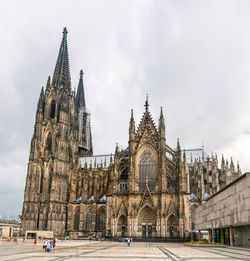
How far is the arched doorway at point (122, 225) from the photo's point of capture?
57719 mm

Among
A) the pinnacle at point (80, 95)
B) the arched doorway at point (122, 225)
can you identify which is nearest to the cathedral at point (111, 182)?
the arched doorway at point (122, 225)

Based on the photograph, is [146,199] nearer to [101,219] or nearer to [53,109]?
[101,219]

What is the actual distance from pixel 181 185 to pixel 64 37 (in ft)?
193

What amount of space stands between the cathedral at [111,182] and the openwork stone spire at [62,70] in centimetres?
30

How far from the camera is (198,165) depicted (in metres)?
69.0

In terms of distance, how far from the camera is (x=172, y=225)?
55.9 meters

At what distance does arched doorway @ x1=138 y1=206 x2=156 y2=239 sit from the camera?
56156 mm

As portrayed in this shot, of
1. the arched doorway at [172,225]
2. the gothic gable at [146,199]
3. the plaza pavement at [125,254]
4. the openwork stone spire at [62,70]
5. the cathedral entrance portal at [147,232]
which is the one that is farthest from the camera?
the openwork stone spire at [62,70]

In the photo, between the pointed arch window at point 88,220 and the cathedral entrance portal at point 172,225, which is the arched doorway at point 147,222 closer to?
the cathedral entrance portal at point 172,225

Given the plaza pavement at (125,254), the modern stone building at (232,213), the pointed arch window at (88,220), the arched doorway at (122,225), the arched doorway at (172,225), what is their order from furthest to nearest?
the pointed arch window at (88,220), the arched doorway at (122,225), the arched doorway at (172,225), the modern stone building at (232,213), the plaza pavement at (125,254)

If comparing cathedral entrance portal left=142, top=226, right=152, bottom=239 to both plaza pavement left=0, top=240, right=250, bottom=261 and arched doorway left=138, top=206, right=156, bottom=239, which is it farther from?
plaza pavement left=0, top=240, right=250, bottom=261

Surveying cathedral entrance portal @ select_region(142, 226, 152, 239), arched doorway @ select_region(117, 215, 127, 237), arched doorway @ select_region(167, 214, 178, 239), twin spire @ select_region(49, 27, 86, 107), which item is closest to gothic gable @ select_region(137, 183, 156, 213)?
cathedral entrance portal @ select_region(142, 226, 152, 239)

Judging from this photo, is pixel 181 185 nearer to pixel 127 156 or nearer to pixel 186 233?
pixel 186 233

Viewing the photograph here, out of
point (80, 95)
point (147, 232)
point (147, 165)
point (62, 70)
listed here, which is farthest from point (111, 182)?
point (80, 95)
